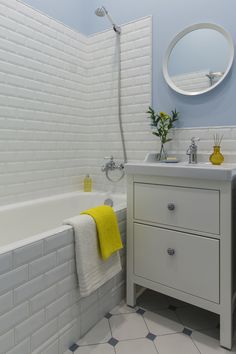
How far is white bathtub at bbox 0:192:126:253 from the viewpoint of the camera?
1665 millimetres

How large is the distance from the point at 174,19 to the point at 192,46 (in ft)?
0.91

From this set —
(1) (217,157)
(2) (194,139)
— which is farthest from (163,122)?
(1) (217,157)

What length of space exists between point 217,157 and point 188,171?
0.40 metres

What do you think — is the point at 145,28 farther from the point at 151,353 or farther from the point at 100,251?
the point at 151,353

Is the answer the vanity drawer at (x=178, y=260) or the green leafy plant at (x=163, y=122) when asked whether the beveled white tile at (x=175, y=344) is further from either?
the green leafy plant at (x=163, y=122)

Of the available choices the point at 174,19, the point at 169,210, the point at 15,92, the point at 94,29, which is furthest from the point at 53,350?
the point at 94,29

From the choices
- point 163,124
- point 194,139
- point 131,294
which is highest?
point 163,124

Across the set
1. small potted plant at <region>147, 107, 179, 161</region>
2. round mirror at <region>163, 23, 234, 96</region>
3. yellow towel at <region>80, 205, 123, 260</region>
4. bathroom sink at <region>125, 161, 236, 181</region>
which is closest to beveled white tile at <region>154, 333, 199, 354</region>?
yellow towel at <region>80, 205, 123, 260</region>

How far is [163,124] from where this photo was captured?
72.6 inches

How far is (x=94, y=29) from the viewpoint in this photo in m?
2.29

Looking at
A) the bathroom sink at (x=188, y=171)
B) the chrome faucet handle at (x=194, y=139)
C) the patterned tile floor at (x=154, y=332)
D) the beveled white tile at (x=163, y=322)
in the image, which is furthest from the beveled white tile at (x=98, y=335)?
the chrome faucet handle at (x=194, y=139)

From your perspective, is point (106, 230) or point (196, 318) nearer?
point (106, 230)

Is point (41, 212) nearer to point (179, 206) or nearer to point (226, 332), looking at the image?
point (179, 206)

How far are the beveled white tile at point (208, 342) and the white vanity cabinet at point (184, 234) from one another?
5 centimetres
